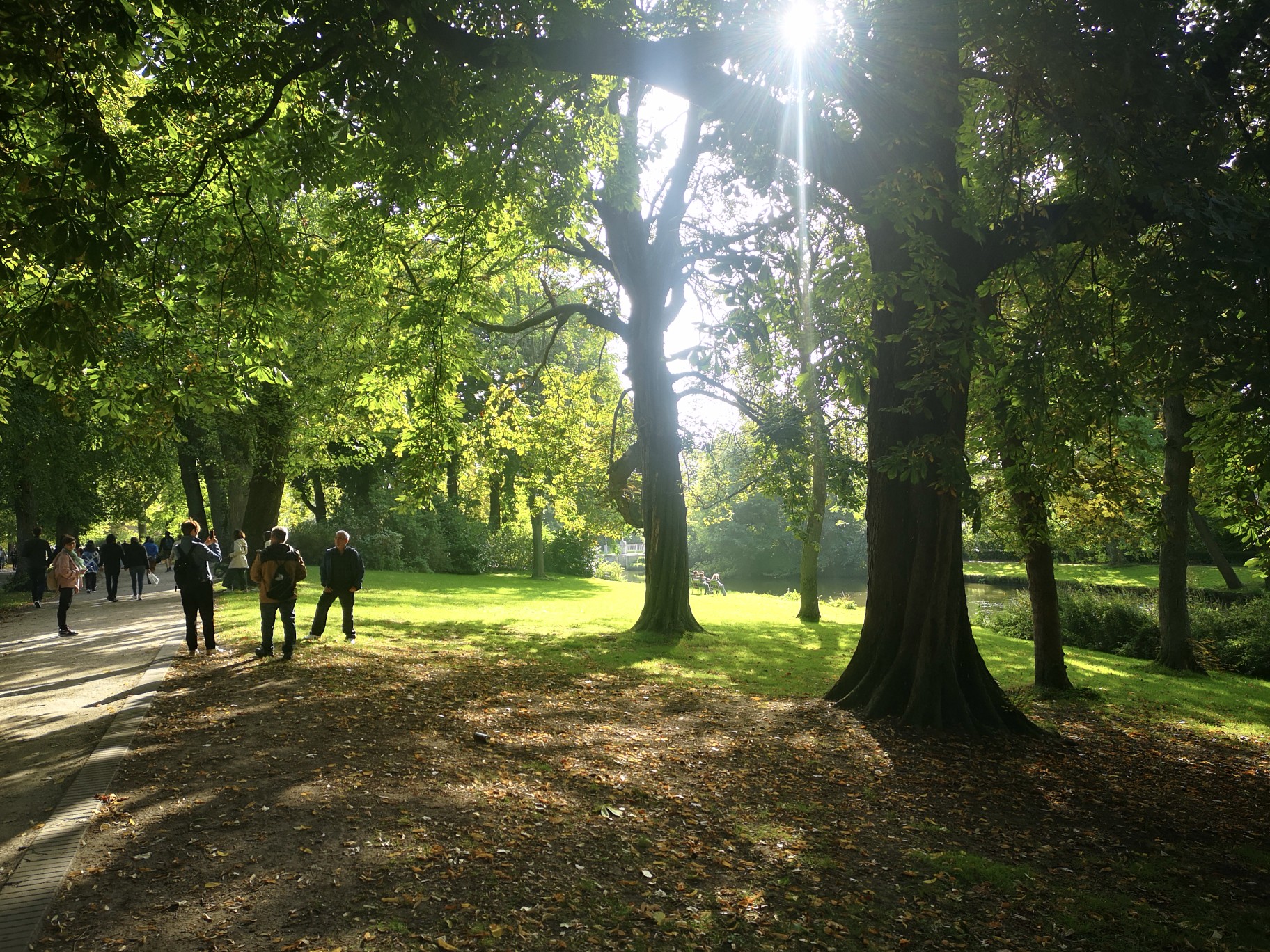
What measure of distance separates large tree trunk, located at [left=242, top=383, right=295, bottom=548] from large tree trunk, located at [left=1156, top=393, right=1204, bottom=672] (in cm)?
2062

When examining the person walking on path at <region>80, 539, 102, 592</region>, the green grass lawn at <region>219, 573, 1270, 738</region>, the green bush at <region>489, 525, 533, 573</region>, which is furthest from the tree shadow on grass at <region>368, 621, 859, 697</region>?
the green bush at <region>489, 525, 533, 573</region>

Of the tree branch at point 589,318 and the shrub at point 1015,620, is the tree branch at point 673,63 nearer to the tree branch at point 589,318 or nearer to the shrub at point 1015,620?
the tree branch at point 589,318

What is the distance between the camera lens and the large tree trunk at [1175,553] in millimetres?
15836

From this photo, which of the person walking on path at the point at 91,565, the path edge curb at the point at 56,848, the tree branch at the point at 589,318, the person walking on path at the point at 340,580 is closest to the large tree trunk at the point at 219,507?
the person walking on path at the point at 91,565

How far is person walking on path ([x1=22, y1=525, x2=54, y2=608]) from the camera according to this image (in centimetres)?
1816

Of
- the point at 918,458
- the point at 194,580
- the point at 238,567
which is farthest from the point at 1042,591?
the point at 238,567

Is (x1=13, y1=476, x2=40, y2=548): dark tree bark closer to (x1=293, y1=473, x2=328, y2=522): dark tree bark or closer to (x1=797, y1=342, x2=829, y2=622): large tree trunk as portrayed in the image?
(x1=293, y1=473, x2=328, y2=522): dark tree bark

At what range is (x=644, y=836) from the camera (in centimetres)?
541

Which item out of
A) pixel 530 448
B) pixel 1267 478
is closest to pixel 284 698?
pixel 1267 478

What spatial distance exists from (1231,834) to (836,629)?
14.9 m

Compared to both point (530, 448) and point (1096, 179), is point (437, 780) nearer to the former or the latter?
point (1096, 179)

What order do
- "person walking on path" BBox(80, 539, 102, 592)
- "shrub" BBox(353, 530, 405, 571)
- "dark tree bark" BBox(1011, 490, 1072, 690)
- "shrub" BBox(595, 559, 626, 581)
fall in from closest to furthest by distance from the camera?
"dark tree bark" BBox(1011, 490, 1072, 690) → "person walking on path" BBox(80, 539, 102, 592) → "shrub" BBox(353, 530, 405, 571) → "shrub" BBox(595, 559, 626, 581)

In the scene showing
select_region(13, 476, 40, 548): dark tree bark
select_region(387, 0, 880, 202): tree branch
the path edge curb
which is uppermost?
select_region(387, 0, 880, 202): tree branch

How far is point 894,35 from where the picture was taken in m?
6.50
